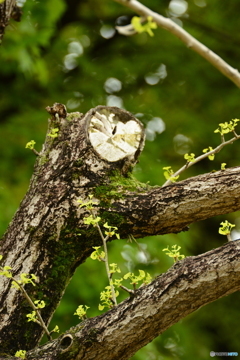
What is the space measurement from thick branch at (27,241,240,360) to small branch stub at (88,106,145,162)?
75 cm

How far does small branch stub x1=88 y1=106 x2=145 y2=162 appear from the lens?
2291 millimetres

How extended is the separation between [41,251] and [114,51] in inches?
152

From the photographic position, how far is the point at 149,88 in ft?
17.7

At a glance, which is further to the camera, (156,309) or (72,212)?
(72,212)

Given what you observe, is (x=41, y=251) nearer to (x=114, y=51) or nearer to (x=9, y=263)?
(x=9, y=263)

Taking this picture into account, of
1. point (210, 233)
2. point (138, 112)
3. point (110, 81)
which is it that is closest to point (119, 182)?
point (138, 112)

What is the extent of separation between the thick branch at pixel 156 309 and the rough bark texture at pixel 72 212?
0.31 metres

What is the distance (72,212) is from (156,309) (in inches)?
24.5

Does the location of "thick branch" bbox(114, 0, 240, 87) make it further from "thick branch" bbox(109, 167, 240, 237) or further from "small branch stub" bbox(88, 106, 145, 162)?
"small branch stub" bbox(88, 106, 145, 162)

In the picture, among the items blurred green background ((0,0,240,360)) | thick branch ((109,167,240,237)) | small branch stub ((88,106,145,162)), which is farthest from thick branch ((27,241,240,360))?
blurred green background ((0,0,240,360))

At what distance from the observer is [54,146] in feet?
7.61

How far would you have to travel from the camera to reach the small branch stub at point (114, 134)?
7.52ft

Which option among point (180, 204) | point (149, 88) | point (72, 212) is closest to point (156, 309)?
point (180, 204)

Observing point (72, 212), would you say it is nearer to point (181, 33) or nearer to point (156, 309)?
point (156, 309)
